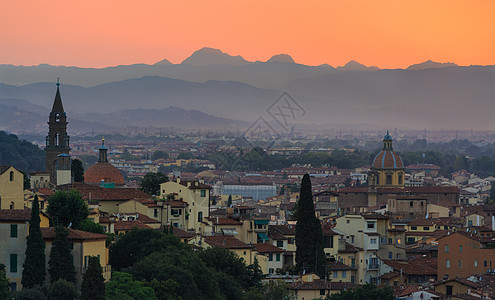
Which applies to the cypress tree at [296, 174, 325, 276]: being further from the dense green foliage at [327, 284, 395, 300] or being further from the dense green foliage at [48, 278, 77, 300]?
the dense green foliage at [48, 278, 77, 300]

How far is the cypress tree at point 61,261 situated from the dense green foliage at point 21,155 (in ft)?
289

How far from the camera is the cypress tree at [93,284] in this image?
87.5 feet

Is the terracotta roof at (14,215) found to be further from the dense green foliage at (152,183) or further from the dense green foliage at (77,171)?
the dense green foliage at (77,171)

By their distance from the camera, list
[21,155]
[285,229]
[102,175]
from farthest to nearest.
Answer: [21,155]
[102,175]
[285,229]

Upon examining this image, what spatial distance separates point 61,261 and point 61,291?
1211mm

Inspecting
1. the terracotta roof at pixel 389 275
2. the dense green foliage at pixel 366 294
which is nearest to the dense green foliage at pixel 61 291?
the dense green foliage at pixel 366 294

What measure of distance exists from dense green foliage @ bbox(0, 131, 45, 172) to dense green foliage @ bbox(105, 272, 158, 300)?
87467mm

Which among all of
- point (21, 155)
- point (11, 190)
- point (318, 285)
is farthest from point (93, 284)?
point (21, 155)

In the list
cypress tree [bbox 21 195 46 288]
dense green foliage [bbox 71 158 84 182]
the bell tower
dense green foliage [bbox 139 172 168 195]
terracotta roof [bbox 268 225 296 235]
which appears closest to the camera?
cypress tree [bbox 21 195 46 288]

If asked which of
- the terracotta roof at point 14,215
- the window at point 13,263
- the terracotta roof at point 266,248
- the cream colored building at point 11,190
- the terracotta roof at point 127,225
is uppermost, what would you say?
the cream colored building at point 11,190

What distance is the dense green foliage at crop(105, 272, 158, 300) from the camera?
27419mm

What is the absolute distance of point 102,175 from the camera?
168 ft

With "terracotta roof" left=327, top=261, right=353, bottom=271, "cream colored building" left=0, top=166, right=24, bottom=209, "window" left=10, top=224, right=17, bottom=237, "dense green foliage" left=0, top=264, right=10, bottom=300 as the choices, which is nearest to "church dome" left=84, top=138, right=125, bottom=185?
"terracotta roof" left=327, top=261, right=353, bottom=271

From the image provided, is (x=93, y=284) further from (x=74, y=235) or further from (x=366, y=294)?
(x=366, y=294)
